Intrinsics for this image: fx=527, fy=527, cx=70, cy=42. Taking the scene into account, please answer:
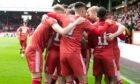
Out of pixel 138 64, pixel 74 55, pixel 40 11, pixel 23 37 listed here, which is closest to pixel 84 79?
pixel 74 55

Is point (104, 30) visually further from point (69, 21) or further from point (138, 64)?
point (138, 64)

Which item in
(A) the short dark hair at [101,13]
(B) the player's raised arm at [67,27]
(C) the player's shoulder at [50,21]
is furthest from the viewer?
(A) the short dark hair at [101,13]

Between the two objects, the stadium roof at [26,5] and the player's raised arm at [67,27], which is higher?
the player's raised arm at [67,27]

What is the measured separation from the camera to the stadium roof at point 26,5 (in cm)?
9356

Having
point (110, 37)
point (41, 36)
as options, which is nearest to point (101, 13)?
point (110, 37)

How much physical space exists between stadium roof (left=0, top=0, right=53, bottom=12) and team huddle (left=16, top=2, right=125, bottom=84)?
261 ft

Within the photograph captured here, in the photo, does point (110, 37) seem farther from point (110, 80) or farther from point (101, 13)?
point (110, 80)

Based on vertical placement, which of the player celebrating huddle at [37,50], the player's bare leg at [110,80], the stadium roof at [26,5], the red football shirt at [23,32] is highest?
the player celebrating huddle at [37,50]

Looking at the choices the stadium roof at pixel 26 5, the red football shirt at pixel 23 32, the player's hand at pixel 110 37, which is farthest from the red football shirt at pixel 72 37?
the stadium roof at pixel 26 5

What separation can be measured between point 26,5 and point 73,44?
86.8 meters

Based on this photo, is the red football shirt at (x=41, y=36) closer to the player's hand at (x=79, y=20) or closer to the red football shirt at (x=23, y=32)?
the player's hand at (x=79, y=20)

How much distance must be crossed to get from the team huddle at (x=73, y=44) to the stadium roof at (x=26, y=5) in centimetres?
7945

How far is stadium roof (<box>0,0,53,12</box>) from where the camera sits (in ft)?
307

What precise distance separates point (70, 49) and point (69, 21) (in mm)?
571
